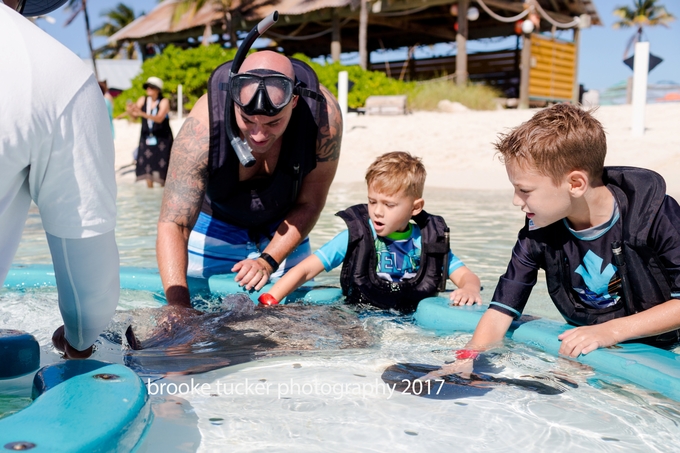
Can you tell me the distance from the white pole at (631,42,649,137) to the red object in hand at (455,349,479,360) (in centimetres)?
947

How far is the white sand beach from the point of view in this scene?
10.0 m

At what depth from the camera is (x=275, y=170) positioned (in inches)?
139

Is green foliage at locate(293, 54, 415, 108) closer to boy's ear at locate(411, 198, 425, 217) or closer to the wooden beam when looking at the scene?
the wooden beam

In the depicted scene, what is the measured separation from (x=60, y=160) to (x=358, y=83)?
1483 cm

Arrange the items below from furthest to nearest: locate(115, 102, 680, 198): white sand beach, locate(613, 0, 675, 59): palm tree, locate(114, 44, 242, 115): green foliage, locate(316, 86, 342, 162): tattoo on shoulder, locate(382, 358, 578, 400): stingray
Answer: locate(613, 0, 675, 59): palm tree → locate(114, 44, 242, 115): green foliage → locate(115, 102, 680, 198): white sand beach → locate(316, 86, 342, 162): tattoo on shoulder → locate(382, 358, 578, 400): stingray

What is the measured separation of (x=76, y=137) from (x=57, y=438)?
0.62 m

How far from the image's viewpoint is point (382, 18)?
17891mm

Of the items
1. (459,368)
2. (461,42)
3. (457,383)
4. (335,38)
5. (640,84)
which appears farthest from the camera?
(335,38)

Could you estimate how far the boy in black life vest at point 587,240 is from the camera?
230 centimetres

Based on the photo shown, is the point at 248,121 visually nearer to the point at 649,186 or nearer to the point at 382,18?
the point at 649,186

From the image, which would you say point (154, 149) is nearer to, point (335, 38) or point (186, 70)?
point (186, 70)

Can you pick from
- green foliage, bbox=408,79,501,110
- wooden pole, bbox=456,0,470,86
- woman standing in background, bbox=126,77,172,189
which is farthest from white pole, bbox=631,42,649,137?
woman standing in background, bbox=126,77,172,189

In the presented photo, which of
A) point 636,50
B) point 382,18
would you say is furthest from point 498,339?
point 382,18

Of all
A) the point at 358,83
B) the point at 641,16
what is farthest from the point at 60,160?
the point at 641,16
